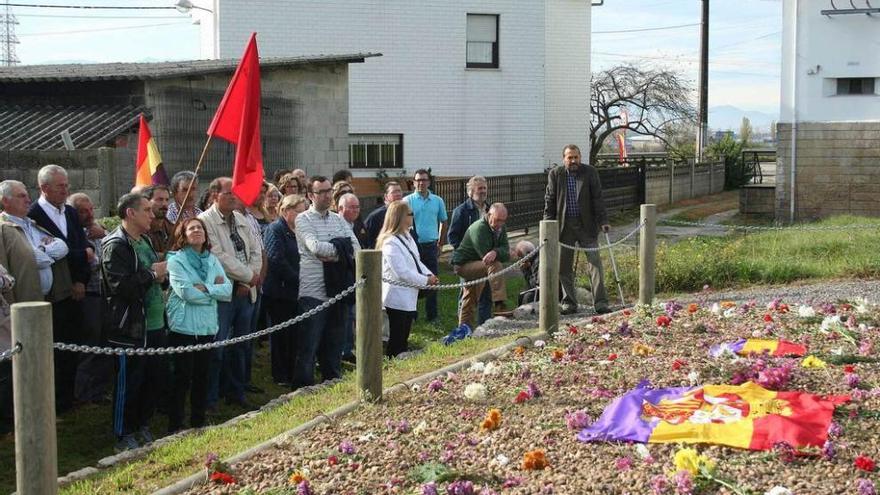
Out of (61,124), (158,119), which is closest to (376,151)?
(158,119)

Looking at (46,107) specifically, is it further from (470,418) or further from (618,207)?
(618,207)

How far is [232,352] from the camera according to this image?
950cm

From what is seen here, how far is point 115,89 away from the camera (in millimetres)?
16422

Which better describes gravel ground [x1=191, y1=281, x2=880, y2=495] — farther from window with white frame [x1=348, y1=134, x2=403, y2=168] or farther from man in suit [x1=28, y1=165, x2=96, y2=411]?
window with white frame [x1=348, y1=134, x2=403, y2=168]

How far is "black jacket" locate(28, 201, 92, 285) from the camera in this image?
8992 mm

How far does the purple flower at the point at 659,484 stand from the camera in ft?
18.4

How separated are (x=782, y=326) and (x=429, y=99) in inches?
827

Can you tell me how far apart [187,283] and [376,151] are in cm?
2251

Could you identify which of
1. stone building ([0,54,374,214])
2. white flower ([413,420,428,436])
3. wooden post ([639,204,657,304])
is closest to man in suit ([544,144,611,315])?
wooden post ([639,204,657,304])

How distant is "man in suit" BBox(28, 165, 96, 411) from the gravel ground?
3011mm

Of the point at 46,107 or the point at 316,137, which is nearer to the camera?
the point at 46,107

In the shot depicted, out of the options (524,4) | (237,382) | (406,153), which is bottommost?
(237,382)

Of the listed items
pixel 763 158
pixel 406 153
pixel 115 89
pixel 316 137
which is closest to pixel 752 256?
pixel 316 137

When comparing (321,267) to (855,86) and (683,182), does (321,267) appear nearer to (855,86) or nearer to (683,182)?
(855,86)
